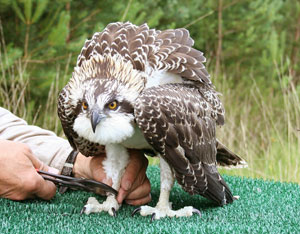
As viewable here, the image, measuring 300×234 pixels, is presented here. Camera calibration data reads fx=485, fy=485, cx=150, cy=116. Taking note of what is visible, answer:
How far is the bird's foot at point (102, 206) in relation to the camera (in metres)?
3.10

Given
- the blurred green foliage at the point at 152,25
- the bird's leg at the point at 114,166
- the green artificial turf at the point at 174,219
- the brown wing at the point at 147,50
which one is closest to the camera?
the green artificial turf at the point at 174,219

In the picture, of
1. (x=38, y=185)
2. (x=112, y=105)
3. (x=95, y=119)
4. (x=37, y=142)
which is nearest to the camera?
(x=95, y=119)

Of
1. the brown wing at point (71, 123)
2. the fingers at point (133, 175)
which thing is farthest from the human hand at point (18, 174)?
the fingers at point (133, 175)

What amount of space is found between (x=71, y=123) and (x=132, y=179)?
0.57 m

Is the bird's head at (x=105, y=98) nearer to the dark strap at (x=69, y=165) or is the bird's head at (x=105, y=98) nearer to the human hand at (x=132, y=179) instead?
the human hand at (x=132, y=179)

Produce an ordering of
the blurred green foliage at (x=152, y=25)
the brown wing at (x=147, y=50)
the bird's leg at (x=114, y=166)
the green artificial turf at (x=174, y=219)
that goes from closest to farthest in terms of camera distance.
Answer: the green artificial turf at (x=174, y=219) < the brown wing at (x=147, y=50) < the bird's leg at (x=114, y=166) < the blurred green foliage at (x=152, y=25)

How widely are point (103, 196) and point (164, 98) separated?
111 cm

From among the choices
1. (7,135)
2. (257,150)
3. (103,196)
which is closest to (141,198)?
(103,196)

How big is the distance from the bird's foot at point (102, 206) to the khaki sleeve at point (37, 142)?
73cm

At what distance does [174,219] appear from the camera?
9.78ft

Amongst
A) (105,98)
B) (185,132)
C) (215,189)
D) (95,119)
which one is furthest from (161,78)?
(215,189)

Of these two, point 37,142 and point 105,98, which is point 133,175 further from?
point 37,142

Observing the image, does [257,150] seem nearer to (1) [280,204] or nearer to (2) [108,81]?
(1) [280,204]

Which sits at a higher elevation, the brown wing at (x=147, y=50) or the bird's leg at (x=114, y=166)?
the brown wing at (x=147, y=50)
